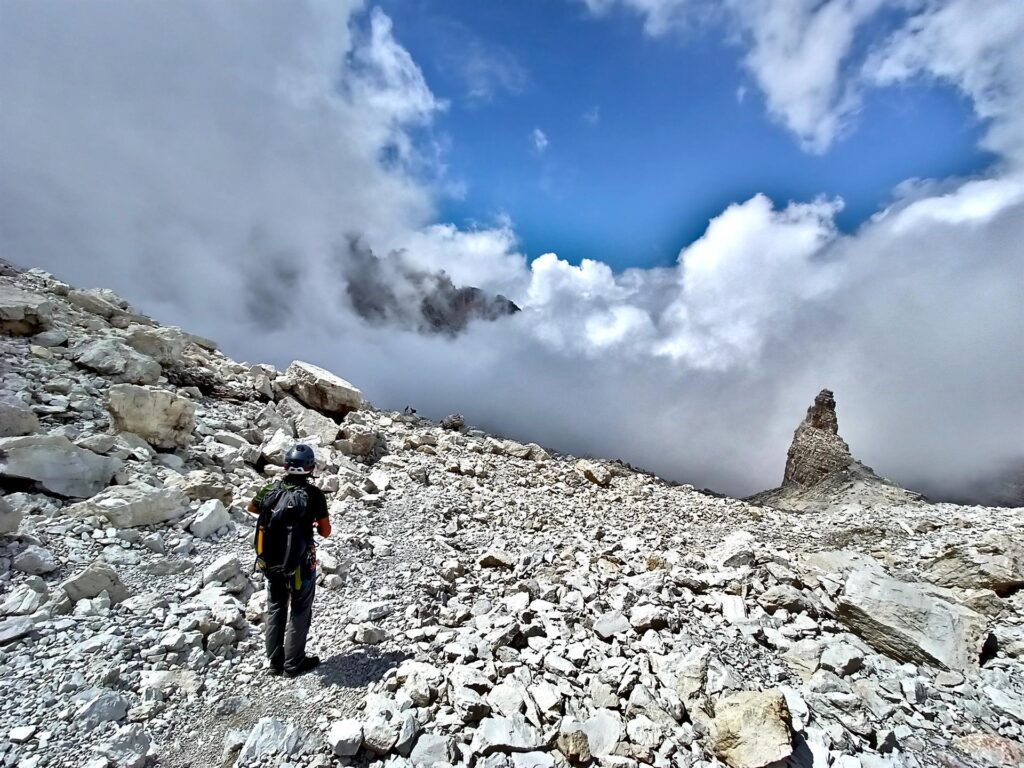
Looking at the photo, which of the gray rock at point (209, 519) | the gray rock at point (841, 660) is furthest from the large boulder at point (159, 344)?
the gray rock at point (841, 660)

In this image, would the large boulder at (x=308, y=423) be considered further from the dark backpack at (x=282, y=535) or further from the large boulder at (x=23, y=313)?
the dark backpack at (x=282, y=535)

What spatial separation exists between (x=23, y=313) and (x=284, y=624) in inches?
458

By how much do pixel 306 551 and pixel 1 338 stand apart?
36.0ft

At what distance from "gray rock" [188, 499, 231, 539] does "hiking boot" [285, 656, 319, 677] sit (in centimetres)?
321

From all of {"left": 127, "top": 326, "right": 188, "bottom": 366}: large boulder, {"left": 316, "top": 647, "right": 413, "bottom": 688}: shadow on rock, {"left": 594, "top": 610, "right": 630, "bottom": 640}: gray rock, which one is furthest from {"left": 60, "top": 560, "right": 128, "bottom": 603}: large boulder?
{"left": 127, "top": 326, "right": 188, "bottom": 366}: large boulder

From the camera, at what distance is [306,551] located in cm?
529

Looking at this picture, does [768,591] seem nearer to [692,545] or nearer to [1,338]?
[692,545]

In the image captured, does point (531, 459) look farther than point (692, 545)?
Yes

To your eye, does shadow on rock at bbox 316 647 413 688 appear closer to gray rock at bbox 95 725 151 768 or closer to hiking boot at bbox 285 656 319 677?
hiking boot at bbox 285 656 319 677

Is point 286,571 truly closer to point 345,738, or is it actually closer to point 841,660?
point 345,738

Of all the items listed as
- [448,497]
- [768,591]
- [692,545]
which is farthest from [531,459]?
[768,591]

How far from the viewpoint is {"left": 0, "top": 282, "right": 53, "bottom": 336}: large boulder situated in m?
11.0

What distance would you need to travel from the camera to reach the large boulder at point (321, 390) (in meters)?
14.9

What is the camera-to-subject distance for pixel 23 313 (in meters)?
→ 11.2
